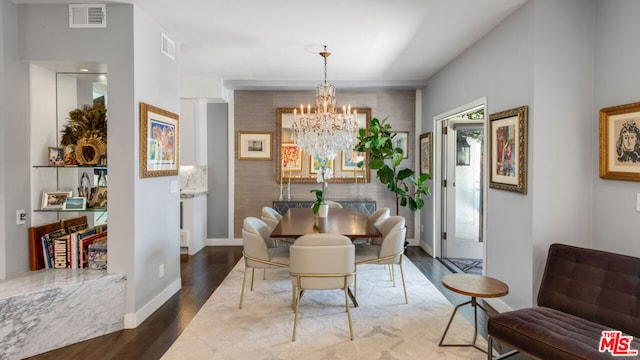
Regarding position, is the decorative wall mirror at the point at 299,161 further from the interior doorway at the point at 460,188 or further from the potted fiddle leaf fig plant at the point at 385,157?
the interior doorway at the point at 460,188

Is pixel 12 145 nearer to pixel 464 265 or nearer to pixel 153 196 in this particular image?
pixel 153 196

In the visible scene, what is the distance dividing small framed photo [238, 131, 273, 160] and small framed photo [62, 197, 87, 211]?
3203 millimetres

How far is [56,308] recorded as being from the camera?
2.70 meters

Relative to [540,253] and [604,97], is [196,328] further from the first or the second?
[604,97]

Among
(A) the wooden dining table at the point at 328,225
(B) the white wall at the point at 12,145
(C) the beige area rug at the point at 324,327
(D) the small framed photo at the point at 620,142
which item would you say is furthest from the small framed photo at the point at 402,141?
(B) the white wall at the point at 12,145

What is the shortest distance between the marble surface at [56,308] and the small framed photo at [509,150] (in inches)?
140

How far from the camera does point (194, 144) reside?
6.00 meters

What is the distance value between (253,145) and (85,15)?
11.2 ft

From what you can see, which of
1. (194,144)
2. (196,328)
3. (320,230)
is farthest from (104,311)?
(194,144)

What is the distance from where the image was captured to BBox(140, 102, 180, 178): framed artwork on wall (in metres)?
3.21

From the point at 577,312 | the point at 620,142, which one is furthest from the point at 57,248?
the point at 620,142

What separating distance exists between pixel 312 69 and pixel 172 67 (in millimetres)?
2072

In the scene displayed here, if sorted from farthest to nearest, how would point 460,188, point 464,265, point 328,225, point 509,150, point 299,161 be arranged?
point 299,161
point 460,188
point 464,265
point 328,225
point 509,150

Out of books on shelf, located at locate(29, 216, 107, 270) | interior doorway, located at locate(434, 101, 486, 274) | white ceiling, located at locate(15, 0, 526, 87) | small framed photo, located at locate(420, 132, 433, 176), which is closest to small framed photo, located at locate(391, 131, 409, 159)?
small framed photo, located at locate(420, 132, 433, 176)
